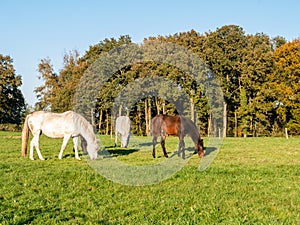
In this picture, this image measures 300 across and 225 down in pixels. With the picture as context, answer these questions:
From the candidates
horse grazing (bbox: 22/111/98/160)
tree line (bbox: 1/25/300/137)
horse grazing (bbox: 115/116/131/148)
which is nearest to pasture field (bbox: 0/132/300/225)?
horse grazing (bbox: 22/111/98/160)

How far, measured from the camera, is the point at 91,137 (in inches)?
542

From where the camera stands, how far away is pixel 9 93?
190 feet

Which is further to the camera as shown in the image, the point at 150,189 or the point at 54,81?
the point at 54,81

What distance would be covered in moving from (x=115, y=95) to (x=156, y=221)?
1977 cm

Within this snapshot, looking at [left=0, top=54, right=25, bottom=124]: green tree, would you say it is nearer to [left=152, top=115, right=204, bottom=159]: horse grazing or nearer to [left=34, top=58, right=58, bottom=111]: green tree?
[left=34, top=58, right=58, bottom=111]: green tree

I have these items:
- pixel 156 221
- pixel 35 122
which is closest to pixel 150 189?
pixel 156 221

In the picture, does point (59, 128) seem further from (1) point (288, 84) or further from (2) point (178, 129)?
(1) point (288, 84)

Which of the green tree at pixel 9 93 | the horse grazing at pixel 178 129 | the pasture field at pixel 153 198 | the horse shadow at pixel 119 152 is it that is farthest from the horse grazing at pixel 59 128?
the green tree at pixel 9 93

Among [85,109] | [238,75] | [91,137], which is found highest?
[238,75]

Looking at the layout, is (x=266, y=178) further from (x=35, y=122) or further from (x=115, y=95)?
(x=115, y=95)

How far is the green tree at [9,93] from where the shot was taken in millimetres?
56750

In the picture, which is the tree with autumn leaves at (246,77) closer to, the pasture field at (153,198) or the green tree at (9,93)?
the green tree at (9,93)

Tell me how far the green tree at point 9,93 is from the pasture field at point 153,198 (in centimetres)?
5018

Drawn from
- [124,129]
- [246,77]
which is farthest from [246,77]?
[124,129]
